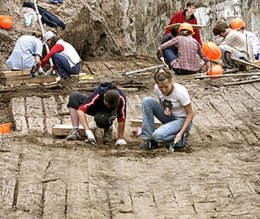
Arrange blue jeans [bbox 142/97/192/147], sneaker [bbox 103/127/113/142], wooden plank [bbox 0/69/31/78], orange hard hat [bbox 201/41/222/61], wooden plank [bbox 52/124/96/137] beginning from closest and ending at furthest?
blue jeans [bbox 142/97/192/147] < sneaker [bbox 103/127/113/142] < wooden plank [bbox 52/124/96/137] < wooden plank [bbox 0/69/31/78] < orange hard hat [bbox 201/41/222/61]

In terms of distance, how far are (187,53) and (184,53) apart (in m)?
0.06

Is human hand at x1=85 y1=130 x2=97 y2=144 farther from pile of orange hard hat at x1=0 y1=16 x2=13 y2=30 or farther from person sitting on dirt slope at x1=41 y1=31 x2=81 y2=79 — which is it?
pile of orange hard hat at x1=0 y1=16 x2=13 y2=30

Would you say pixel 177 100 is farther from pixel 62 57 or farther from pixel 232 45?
pixel 232 45

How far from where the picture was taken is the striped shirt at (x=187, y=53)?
14.4m

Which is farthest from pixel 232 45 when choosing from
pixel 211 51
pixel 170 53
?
pixel 170 53

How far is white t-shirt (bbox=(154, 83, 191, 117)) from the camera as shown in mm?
9328

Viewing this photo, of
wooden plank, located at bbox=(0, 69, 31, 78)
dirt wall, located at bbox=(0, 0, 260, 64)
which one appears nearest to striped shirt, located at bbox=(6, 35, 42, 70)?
wooden plank, located at bbox=(0, 69, 31, 78)

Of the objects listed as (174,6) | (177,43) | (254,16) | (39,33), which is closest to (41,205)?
(177,43)

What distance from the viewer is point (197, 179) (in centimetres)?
785

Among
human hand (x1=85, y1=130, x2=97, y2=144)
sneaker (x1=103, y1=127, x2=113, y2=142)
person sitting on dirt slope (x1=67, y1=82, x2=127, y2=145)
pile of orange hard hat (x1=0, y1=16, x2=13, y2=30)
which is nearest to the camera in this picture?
person sitting on dirt slope (x1=67, y1=82, x2=127, y2=145)

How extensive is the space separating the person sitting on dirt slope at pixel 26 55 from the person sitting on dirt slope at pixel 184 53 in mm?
2424

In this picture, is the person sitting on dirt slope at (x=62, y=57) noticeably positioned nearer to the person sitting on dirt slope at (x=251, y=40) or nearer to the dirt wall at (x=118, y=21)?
the dirt wall at (x=118, y=21)

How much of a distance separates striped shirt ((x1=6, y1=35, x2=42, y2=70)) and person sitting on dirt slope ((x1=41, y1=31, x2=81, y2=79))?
0.31 metres

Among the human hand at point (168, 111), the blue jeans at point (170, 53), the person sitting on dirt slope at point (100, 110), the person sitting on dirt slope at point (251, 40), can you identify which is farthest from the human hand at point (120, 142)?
the person sitting on dirt slope at point (251, 40)
